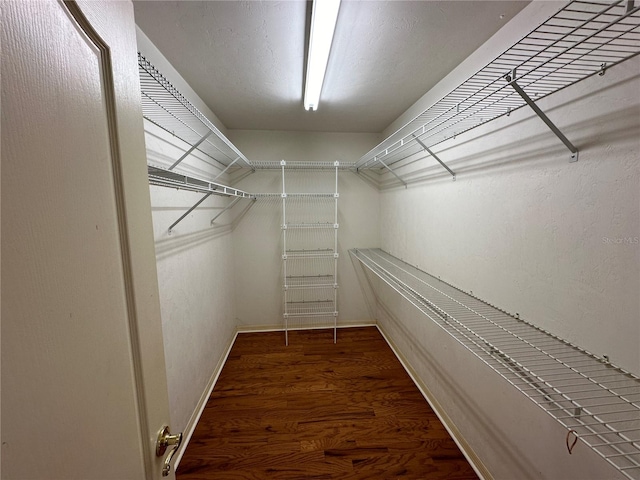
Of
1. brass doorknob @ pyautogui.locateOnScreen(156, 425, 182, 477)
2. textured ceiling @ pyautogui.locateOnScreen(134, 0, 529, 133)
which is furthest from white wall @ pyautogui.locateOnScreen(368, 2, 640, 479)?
brass doorknob @ pyautogui.locateOnScreen(156, 425, 182, 477)

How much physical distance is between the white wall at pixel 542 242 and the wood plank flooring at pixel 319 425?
0.87 ft

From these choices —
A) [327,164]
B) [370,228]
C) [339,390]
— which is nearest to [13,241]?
[339,390]

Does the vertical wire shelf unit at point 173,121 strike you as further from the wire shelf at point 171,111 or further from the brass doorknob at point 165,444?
the brass doorknob at point 165,444

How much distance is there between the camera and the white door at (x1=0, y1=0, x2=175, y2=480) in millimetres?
282

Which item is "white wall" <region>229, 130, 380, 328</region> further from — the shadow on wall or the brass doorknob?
the brass doorknob

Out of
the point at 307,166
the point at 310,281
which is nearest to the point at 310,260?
the point at 310,281

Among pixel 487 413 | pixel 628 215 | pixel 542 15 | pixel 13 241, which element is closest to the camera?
pixel 13 241

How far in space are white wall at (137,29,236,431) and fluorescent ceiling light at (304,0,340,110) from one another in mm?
836

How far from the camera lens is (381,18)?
1089 millimetres

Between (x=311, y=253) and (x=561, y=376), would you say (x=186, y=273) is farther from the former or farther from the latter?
(x=561, y=376)

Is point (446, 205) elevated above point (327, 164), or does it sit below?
below

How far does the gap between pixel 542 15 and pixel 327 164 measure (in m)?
1.77

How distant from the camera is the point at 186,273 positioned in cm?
160

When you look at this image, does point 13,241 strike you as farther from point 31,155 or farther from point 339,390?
point 339,390
